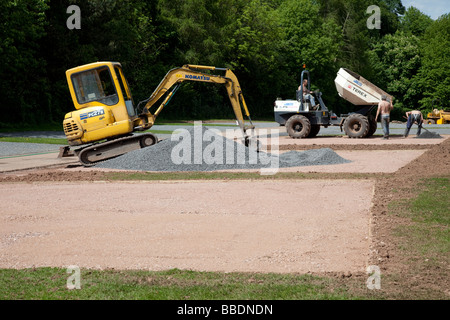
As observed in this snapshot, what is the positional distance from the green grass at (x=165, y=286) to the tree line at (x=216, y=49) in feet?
93.5

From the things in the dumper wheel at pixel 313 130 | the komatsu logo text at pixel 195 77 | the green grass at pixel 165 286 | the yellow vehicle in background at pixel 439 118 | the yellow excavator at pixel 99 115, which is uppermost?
the komatsu logo text at pixel 195 77

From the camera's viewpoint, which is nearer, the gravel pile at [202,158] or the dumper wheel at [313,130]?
the gravel pile at [202,158]

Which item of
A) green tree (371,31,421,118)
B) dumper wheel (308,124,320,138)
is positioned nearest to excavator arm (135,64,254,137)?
dumper wheel (308,124,320,138)

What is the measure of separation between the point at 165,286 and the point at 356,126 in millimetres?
22203

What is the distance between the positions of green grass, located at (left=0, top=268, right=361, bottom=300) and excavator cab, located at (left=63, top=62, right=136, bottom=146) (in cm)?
1209

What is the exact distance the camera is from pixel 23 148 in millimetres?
23125

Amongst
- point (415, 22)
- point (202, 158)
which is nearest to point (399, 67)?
point (415, 22)

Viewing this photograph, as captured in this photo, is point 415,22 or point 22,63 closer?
point 22,63

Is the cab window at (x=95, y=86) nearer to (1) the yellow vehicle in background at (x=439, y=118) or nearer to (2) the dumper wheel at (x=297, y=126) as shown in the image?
(2) the dumper wheel at (x=297, y=126)

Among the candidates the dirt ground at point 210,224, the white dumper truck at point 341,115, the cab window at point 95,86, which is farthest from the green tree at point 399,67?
the dirt ground at point 210,224

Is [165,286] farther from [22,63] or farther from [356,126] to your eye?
[22,63]

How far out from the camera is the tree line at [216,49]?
36.9 m
